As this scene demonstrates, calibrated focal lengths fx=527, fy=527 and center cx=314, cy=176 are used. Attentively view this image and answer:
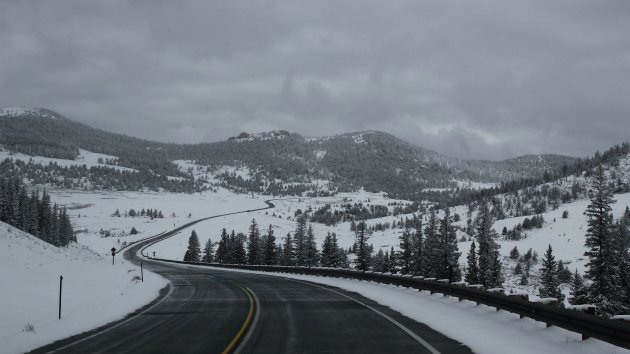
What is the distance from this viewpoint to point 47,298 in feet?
70.6

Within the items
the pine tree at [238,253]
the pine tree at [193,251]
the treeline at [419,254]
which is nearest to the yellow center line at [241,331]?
the treeline at [419,254]

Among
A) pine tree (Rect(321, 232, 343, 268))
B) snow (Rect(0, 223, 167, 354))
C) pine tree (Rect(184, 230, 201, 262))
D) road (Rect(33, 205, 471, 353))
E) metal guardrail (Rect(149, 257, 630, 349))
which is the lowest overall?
pine tree (Rect(184, 230, 201, 262))

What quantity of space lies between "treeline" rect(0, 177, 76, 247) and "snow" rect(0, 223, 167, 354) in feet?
168

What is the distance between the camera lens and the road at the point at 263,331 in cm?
1123

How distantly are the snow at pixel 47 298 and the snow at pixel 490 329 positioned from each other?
9930 mm

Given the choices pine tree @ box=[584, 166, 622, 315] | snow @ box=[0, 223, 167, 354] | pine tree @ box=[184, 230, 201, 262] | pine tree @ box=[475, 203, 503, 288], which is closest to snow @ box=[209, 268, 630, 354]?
snow @ box=[0, 223, 167, 354]

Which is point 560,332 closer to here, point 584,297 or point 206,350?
point 206,350

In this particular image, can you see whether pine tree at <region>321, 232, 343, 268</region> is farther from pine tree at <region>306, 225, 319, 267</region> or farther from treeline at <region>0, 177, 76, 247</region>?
treeline at <region>0, 177, 76, 247</region>

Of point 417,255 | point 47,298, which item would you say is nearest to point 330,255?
point 417,255

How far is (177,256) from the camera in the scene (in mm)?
132750

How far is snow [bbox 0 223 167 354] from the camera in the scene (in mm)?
13859

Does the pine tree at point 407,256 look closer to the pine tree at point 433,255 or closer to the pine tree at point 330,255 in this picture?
the pine tree at point 433,255

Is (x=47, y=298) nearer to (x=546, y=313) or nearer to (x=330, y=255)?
(x=546, y=313)

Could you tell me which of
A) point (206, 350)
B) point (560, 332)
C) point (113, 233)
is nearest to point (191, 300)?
point (206, 350)
